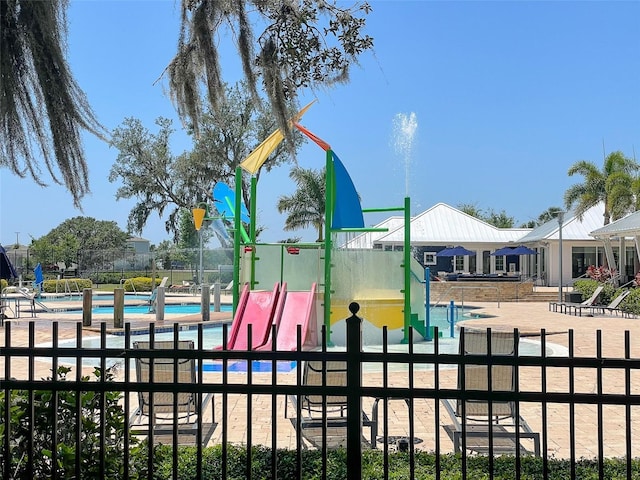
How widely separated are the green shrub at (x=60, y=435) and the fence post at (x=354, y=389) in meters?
1.29

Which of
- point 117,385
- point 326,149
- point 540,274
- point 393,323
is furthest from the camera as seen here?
point 540,274

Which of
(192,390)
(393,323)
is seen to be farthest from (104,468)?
(393,323)

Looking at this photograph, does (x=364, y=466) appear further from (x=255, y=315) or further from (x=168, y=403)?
(x=255, y=315)

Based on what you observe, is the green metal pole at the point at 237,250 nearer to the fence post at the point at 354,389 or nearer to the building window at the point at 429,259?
the fence post at the point at 354,389

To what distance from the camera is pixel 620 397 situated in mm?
3217

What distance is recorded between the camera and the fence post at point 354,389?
328 centimetres

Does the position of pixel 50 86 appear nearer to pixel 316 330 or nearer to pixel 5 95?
pixel 5 95

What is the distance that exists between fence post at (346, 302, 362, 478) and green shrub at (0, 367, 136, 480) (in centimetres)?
129

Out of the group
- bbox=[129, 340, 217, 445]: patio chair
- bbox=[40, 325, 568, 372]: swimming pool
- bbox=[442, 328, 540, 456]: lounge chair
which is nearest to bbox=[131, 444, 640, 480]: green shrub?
bbox=[442, 328, 540, 456]: lounge chair

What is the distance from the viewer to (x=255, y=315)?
12.3 metres

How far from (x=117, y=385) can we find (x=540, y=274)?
40.5 meters

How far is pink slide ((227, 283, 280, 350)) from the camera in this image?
11734 millimetres

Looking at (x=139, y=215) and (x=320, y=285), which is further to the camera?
(x=139, y=215)

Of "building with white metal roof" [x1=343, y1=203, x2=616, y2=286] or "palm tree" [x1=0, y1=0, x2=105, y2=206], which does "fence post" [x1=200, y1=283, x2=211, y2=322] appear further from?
"building with white metal roof" [x1=343, y1=203, x2=616, y2=286]
